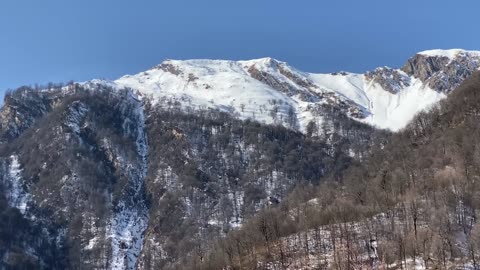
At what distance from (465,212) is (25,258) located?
5510 inches

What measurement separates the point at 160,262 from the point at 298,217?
75540mm

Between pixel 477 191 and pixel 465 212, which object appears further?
pixel 477 191

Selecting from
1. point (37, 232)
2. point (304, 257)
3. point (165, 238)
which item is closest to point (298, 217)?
point (304, 257)

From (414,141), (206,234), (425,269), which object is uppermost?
(414,141)

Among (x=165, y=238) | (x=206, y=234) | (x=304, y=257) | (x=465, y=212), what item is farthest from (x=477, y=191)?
(x=165, y=238)

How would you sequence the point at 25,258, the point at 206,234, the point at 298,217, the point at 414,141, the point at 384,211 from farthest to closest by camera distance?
1. the point at 206,234
2. the point at 25,258
3. the point at 414,141
4. the point at 298,217
5. the point at 384,211

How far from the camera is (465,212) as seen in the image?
87.1 m

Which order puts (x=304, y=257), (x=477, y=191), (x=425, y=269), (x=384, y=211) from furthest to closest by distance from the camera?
1. (x=384, y=211)
2. (x=477, y=191)
3. (x=304, y=257)
4. (x=425, y=269)

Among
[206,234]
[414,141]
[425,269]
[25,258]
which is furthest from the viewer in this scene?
[206,234]

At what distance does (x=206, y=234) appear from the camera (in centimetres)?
18812

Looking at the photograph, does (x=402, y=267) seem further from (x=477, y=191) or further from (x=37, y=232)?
(x=37, y=232)

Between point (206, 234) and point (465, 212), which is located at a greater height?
point (206, 234)

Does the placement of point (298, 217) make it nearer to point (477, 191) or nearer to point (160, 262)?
point (477, 191)

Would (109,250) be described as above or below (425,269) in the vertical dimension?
above
